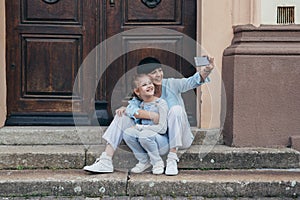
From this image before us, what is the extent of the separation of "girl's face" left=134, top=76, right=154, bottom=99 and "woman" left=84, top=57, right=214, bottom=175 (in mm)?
84

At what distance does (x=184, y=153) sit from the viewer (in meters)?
4.91

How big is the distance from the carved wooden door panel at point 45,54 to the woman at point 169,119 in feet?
3.27

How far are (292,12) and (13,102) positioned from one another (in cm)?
304

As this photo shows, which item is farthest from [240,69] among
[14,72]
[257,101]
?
[14,72]

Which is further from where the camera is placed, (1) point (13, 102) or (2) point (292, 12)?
(1) point (13, 102)

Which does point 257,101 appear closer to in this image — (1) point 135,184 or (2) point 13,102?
(1) point 135,184

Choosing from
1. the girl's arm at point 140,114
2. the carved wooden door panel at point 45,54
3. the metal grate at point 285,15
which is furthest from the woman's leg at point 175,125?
the metal grate at point 285,15

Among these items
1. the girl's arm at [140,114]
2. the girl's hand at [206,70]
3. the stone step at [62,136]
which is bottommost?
the stone step at [62,136]

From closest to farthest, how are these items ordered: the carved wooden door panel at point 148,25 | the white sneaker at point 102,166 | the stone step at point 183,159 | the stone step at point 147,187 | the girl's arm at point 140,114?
the stone step at point 147,187 < the white sneaker at point 102,166 < the girl's arm at point 140,114 < the stone step at point 183,159 < the carved wooden door panel at point 148,25

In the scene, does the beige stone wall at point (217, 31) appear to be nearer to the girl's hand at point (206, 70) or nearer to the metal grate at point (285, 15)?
the metal grate at point (285, 15)

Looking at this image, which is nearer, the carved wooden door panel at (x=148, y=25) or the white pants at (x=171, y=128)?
the white pants at (x=171, y=128)

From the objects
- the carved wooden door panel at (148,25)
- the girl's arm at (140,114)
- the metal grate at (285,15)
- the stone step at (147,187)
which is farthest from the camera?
the carved wooden door panel at (148,25)

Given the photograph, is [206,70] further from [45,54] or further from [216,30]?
[45,54]

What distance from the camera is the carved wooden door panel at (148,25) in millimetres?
5609
